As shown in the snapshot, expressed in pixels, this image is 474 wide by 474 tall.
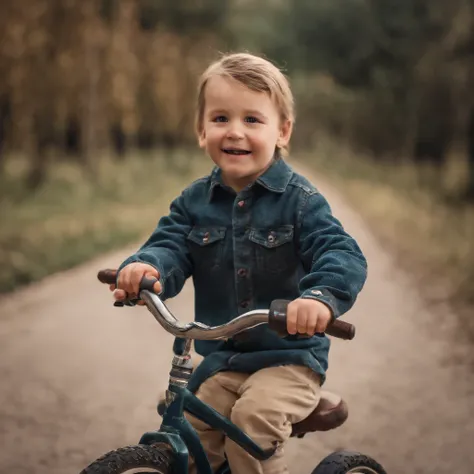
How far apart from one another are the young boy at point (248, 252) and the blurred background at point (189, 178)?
0.52 metres

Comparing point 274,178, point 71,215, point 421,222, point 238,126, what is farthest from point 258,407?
point 71,215

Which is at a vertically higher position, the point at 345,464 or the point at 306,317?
the point at 306,317

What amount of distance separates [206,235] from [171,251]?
0.37ft

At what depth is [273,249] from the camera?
2.26 metres

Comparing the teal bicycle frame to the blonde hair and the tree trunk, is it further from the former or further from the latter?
the tree trunk

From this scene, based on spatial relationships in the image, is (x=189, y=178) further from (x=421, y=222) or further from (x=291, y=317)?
(x=291, y=317)

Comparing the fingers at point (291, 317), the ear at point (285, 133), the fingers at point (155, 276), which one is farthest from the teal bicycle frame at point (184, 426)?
the ear at point (285, 133)

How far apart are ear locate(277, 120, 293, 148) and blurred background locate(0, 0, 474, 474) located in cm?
47

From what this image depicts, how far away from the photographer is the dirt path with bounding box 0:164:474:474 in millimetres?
3367

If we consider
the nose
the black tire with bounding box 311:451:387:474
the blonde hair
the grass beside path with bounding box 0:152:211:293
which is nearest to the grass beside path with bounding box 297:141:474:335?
the grass beside path with bounding box 0:152:211:293

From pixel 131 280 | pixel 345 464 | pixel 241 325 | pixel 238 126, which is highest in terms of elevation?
pixel 238 126

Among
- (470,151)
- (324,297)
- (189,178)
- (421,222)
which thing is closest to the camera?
(324,297)

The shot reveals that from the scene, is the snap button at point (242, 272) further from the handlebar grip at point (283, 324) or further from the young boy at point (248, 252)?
the handlebar grip at point (283, 324)

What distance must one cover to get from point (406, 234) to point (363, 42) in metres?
2.73
